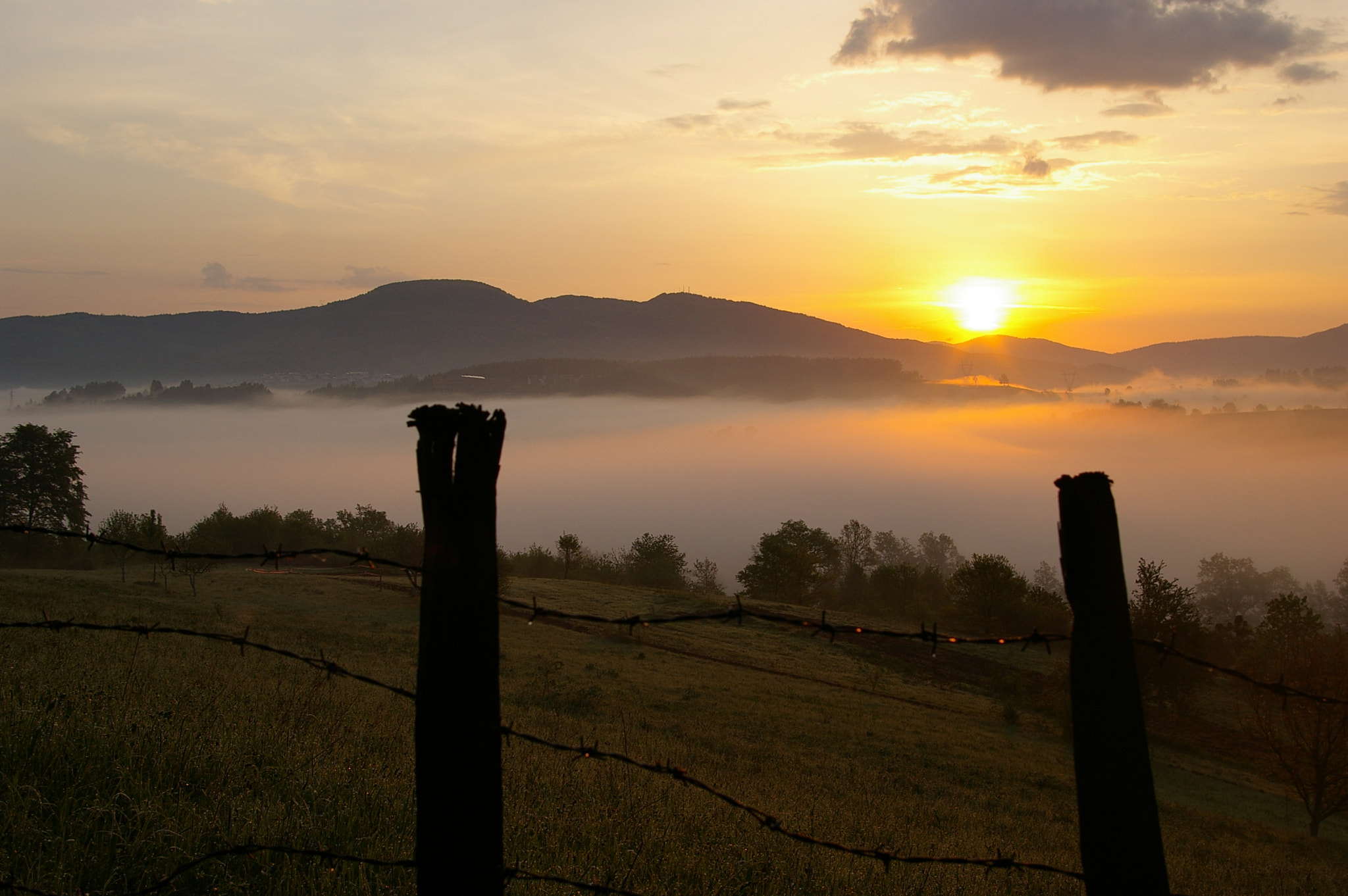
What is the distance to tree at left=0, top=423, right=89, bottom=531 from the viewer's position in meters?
58.7

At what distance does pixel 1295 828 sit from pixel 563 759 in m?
29.0

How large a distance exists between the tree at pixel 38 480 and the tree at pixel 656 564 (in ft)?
183

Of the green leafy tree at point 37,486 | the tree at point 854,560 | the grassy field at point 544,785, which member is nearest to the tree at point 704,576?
the tree at point 854,560

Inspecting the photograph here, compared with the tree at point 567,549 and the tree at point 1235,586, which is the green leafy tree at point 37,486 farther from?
Answer: the tree at point 1235,586

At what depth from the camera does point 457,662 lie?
271cm

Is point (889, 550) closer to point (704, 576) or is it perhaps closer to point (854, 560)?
point (854, 560)

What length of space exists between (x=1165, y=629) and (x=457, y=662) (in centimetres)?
3534

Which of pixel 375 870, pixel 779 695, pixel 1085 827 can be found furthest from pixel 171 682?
pixel 779 695

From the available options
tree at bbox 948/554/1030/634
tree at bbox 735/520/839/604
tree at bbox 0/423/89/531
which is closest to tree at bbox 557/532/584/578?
tree at bbox 735/520/839/604

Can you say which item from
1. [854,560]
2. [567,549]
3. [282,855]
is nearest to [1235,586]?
[854,560]

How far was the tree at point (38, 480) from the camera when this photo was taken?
58688 millimetres

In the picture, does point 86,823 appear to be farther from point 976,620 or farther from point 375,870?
point 976,620

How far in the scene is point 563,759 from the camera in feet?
28.6

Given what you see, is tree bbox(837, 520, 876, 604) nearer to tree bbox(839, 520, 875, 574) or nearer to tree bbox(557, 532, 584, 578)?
tree bbox(839, 520, 875, 574)
